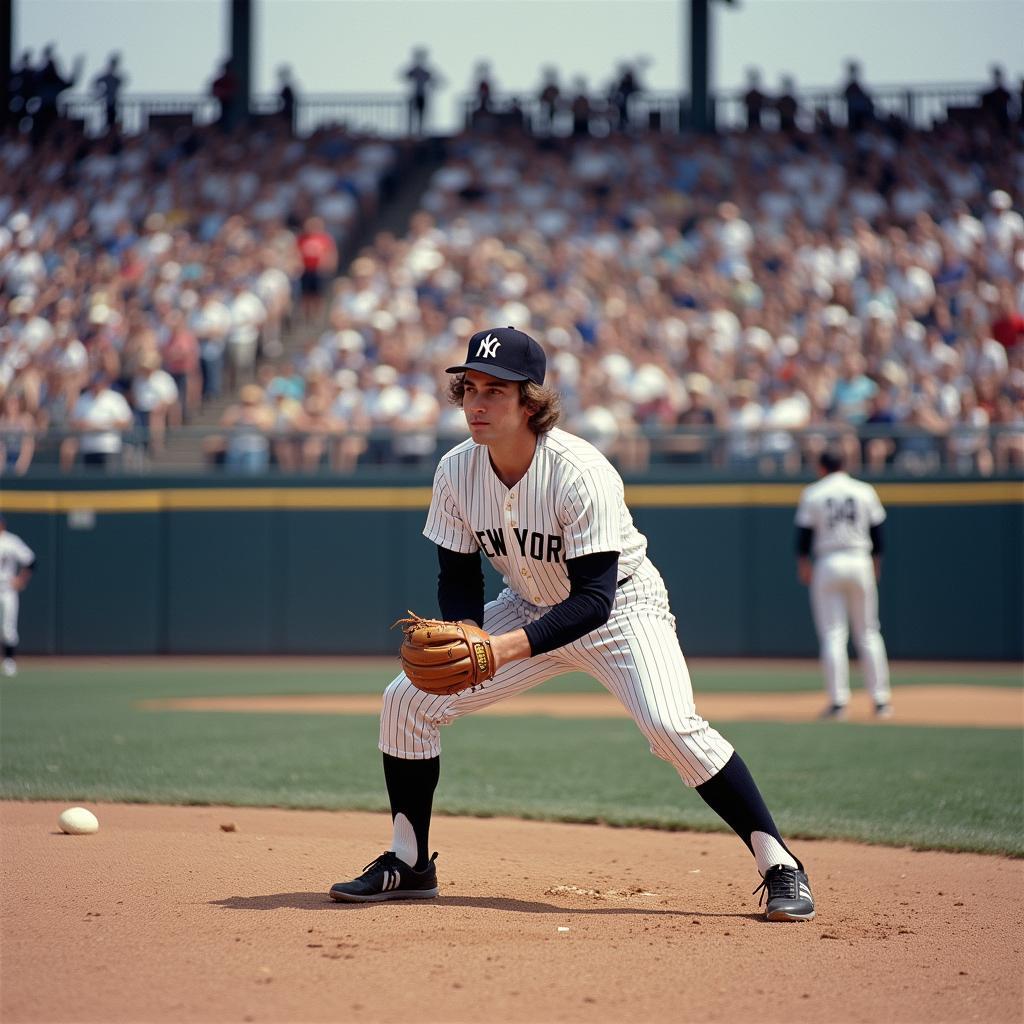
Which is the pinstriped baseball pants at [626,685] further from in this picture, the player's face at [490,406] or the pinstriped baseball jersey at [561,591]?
the player's face at [490,406]

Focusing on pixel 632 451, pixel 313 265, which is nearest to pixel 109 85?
pixel 313 265

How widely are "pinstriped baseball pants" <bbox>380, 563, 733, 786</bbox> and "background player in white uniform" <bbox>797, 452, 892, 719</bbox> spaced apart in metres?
6.23

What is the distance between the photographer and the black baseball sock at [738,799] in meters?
4.33

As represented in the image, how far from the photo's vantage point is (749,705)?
11906 millimetres

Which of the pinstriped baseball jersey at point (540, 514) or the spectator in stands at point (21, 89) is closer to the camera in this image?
the pinstriped baseball jersey at point (540, 514)

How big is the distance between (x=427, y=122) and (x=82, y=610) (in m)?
11.8

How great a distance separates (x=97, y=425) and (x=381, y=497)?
10.8 feet

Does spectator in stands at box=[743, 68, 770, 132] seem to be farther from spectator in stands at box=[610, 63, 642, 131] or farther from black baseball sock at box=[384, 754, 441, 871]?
black baseball sock at box=[384, 754, 441, 871]

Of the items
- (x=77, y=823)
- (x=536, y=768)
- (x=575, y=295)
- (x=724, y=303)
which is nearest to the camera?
(x=77, y=823)

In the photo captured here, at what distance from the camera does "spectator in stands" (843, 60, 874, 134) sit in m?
21.3

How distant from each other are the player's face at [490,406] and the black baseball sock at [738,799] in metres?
1.23

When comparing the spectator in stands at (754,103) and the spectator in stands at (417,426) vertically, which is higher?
the spectator in stands at (754,103)

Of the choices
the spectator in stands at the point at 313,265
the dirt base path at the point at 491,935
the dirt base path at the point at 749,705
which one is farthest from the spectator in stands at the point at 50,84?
the dirt base path at the point at 491,935

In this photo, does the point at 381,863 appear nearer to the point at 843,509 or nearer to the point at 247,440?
the point at 843,509
